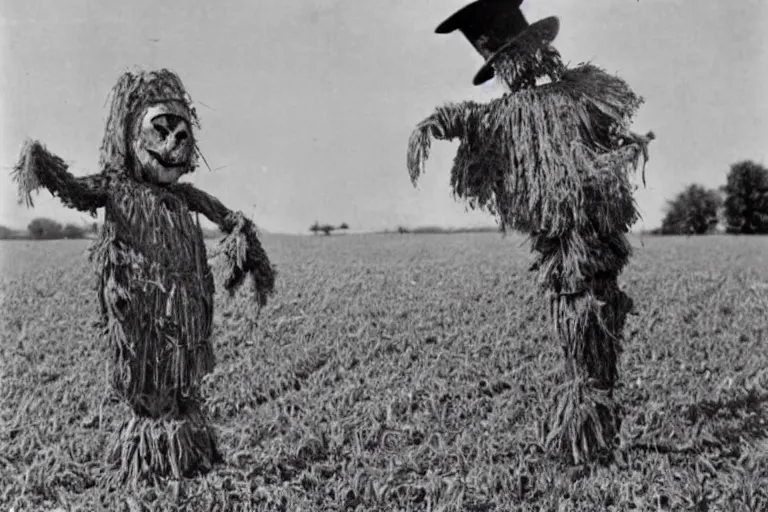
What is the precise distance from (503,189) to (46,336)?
508 cm

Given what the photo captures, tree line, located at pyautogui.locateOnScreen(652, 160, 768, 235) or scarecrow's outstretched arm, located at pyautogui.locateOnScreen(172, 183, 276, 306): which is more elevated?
tree line, located at pyautogui.locateOnScreen(652, 160, 768, 235)

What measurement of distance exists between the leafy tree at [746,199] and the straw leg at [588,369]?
12.9m

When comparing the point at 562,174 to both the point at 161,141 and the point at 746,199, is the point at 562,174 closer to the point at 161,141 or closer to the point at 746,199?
the point at 161,141

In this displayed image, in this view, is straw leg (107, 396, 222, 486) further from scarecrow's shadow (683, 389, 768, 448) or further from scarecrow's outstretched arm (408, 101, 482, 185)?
scarecrow's shadow (683, 389, 768, 448)

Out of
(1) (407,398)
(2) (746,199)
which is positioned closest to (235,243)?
(1) (407,398)

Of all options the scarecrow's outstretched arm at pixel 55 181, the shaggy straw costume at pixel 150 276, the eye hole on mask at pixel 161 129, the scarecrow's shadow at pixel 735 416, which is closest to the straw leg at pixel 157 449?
the shaggy straw costume at pixel 150 276

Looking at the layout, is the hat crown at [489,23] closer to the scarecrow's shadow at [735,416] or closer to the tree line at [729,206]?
the scarecrow's shadow at [735,416]

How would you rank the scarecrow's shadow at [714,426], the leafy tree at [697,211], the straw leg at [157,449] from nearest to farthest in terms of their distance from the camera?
the straw leg at [157,449] → the scarecrow's shadow at [714,426] → the leafy tree at [697,211]

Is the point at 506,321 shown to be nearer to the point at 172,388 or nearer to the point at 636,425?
the point at 636,425

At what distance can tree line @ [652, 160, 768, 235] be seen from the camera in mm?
15945

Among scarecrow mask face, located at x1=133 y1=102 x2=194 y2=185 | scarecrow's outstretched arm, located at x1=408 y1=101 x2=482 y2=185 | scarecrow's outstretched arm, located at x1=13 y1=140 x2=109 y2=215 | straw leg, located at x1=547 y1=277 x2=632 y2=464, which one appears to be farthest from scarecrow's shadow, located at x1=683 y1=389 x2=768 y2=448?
scarecrow's outstretched arm, located at x1=13 y1=140 x2=109 y2=215

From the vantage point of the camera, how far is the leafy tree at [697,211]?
18891mm

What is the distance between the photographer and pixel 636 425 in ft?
15.3

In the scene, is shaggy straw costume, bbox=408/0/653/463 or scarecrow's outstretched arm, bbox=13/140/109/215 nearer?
scarecrow's outstretched arm, bbox=13/140/109/215
